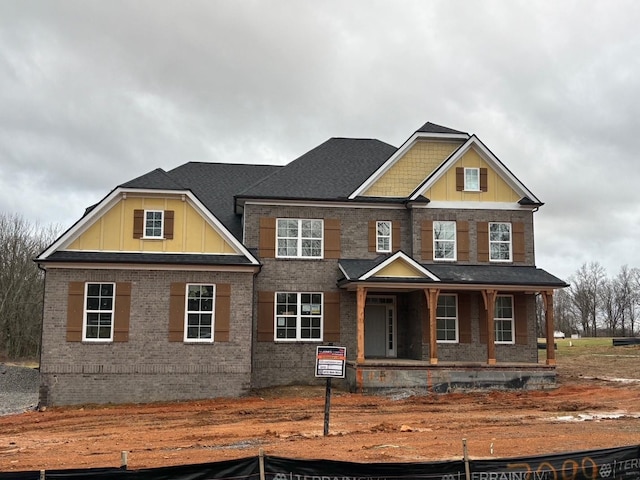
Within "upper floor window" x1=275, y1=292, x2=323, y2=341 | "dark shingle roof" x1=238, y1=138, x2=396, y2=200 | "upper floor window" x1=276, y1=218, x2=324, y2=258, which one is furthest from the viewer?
"dark shingle roof" x1=238, y1=138, x2=396, y2=200

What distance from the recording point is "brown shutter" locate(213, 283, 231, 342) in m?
20.4

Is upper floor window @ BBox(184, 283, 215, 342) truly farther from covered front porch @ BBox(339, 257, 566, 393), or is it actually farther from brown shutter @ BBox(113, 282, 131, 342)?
covered front porch @ BBox(339, 257, 566, 393)

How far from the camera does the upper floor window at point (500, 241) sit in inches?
938

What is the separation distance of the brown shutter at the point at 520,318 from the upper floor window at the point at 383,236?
5.16m

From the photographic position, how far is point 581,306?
101 m

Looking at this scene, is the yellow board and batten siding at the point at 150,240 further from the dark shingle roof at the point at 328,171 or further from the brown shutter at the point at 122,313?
the dark shingle roof at the point at 328,171

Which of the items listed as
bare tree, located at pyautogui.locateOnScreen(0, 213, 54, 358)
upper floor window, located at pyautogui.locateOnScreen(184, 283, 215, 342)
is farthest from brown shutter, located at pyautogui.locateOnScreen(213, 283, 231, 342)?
bare tree, located at pyautogui.locateOnScreen(0, 213, 54, 358)

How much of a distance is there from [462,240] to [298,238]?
611 centimetres

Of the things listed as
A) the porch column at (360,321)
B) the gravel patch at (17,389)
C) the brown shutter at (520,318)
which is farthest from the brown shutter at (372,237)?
the gravel patch at (17,389)

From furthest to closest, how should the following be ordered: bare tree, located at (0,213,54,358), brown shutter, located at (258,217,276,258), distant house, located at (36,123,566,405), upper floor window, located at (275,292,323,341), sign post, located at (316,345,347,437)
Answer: bare tree, located at (0,213,54,358), brown shutter, located at (258,217,276,258), upper floor window, located at (275,292,323,341), distant house, located at (36,123,566,405), sign post, located at (316,345,347,437)

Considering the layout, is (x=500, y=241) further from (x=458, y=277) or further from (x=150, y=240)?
(x=150, y=240)

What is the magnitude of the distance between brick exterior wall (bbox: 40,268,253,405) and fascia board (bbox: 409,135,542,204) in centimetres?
756

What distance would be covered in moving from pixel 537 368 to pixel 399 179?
8329 millimetres

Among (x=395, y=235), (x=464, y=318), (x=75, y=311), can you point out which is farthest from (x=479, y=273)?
(x=75, y=311)
